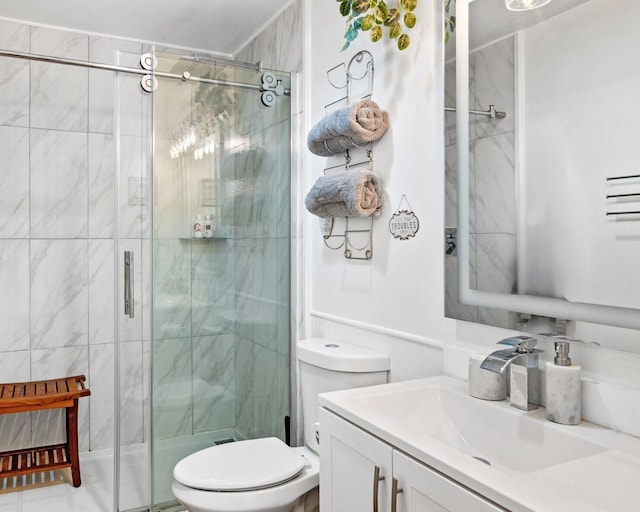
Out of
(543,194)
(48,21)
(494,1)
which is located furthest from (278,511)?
(48,21)

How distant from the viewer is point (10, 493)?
8.30ft

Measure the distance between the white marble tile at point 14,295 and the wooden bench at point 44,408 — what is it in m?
0.24

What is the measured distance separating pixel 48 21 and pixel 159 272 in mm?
1735

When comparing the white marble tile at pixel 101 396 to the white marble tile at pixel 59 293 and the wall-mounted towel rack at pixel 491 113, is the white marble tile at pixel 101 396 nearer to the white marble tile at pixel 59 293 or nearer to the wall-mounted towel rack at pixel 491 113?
the white marble tile at pixel 59 293

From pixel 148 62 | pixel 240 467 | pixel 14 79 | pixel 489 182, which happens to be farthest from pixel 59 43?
pixel 489 182

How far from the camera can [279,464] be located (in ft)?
5.82

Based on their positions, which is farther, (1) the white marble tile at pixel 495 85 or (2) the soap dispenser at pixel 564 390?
(1) the white marble tile at pixel 495 85

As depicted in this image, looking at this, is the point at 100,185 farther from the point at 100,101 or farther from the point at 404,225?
the point at 404,225

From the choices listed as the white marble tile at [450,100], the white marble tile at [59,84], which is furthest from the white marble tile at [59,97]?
the white marble tile at [450,100]

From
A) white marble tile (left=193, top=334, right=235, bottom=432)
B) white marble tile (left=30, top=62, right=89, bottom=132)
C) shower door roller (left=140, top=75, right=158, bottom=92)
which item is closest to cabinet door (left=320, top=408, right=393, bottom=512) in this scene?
white marble tile (left=193, top=334, right=235, bottom=432)

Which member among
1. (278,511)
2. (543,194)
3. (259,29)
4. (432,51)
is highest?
(259,29)

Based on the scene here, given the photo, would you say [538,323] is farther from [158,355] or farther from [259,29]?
[259,29]

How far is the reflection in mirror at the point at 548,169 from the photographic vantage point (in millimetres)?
1059

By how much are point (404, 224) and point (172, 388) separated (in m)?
1.19
